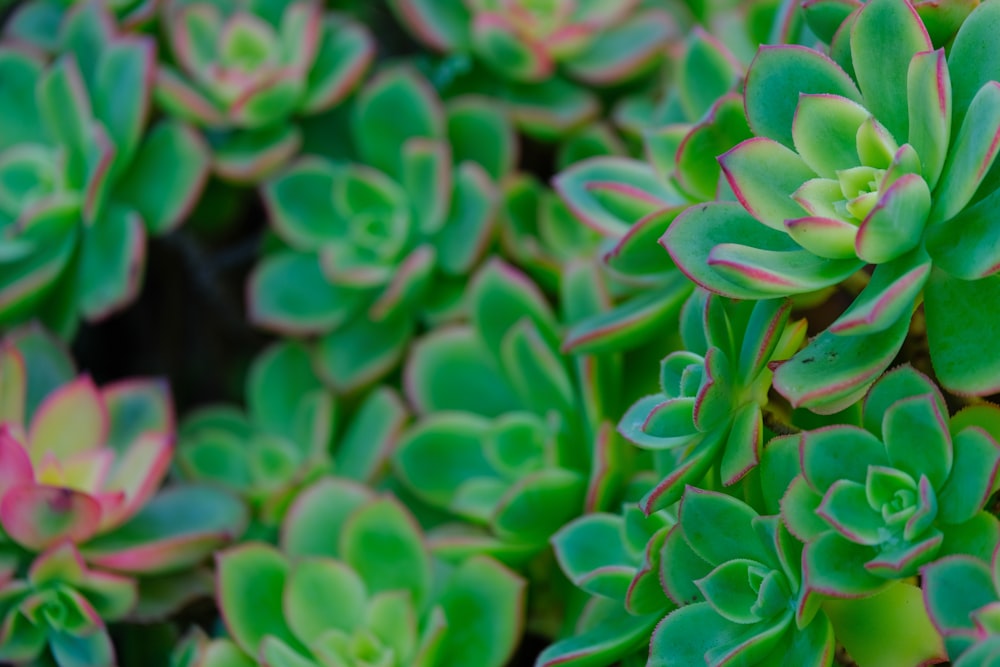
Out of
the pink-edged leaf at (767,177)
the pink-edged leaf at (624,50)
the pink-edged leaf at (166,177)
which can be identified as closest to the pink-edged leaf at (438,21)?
the pink-edged leaf at (624,50)

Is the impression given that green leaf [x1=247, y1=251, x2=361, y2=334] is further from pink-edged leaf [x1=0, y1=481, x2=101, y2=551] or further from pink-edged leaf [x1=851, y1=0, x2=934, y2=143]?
pink-edged leaf [x1=851, y1=0, x2=934, y2=143]

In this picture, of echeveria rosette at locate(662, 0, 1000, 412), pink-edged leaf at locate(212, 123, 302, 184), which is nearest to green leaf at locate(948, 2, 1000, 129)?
echeveria rosette at locate(662, 0, 1000, 412)

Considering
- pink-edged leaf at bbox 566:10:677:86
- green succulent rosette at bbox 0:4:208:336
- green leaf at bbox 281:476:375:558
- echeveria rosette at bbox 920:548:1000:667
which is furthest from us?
pink-edged leaf at bbox 566:10:677:86

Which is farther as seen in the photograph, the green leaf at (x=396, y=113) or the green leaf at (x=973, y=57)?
the green leaf at (x=396, y=113)

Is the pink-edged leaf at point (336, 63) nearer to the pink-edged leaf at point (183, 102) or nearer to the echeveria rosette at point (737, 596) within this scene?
the pink-edged leaf at point (183, 102)

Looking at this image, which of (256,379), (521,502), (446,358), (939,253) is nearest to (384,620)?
(521,502)

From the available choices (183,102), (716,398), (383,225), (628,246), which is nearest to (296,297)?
(383,225)

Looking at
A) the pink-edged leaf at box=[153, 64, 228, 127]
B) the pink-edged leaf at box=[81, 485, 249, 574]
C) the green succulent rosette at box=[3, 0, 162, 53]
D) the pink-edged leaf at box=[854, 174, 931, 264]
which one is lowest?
the pink-edged leaf at box=[81, 485, 249, 574]

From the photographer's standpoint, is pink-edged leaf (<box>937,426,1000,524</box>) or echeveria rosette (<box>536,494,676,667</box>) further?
echeveria rosette (<box>536,494,676,667</box>)

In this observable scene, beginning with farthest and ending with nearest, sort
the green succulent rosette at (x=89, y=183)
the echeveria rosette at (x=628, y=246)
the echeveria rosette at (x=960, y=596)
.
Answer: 1. the green succulent rosette at (x=89, y=183)
2. the echeveria rosette at (x=628, y=246)
3. the echeveria rosette at (x=960, y=596)
